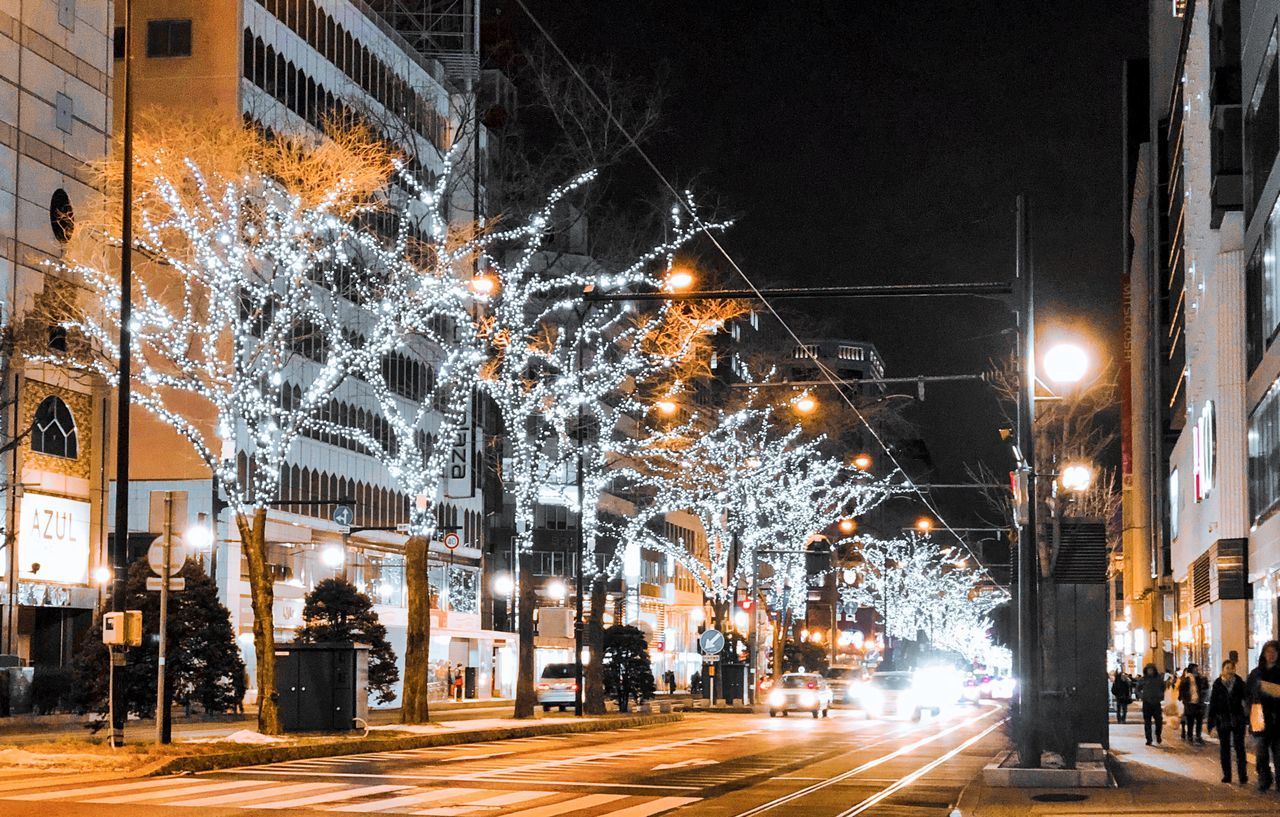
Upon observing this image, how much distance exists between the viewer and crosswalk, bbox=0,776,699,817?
17750mm

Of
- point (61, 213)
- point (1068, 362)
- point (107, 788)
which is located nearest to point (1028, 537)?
point (1068, 362)

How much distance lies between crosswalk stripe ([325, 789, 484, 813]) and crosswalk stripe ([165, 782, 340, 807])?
1283mm

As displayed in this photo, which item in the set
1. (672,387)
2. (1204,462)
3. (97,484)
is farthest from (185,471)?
(1204,462)

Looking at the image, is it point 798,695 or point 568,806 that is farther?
point 798,695

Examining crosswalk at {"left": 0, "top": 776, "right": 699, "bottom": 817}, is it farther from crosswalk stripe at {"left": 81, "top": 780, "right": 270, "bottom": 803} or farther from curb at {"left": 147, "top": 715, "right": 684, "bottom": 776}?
curb at {"left": 147, "top": 715, "right": 684, "bottom": 776}

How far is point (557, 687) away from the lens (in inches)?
2309

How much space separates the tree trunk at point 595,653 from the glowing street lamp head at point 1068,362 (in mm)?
26325

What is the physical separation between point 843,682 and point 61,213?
148 feet

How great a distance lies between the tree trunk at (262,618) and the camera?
1179 inches

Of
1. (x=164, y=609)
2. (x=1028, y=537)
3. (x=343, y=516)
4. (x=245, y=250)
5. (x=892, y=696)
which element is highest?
(x=245, y=250)

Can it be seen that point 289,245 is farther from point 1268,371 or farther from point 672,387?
point 1268,371

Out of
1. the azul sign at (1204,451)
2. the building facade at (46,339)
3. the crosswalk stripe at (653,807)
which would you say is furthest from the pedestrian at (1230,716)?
the building facade at (46,339)

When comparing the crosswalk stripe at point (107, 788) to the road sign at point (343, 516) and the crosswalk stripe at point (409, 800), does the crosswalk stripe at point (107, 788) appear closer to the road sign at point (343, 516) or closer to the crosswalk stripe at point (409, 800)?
the crosswalk stripe at point (409, 800)

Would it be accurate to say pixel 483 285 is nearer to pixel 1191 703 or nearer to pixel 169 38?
pixel 1191 703
